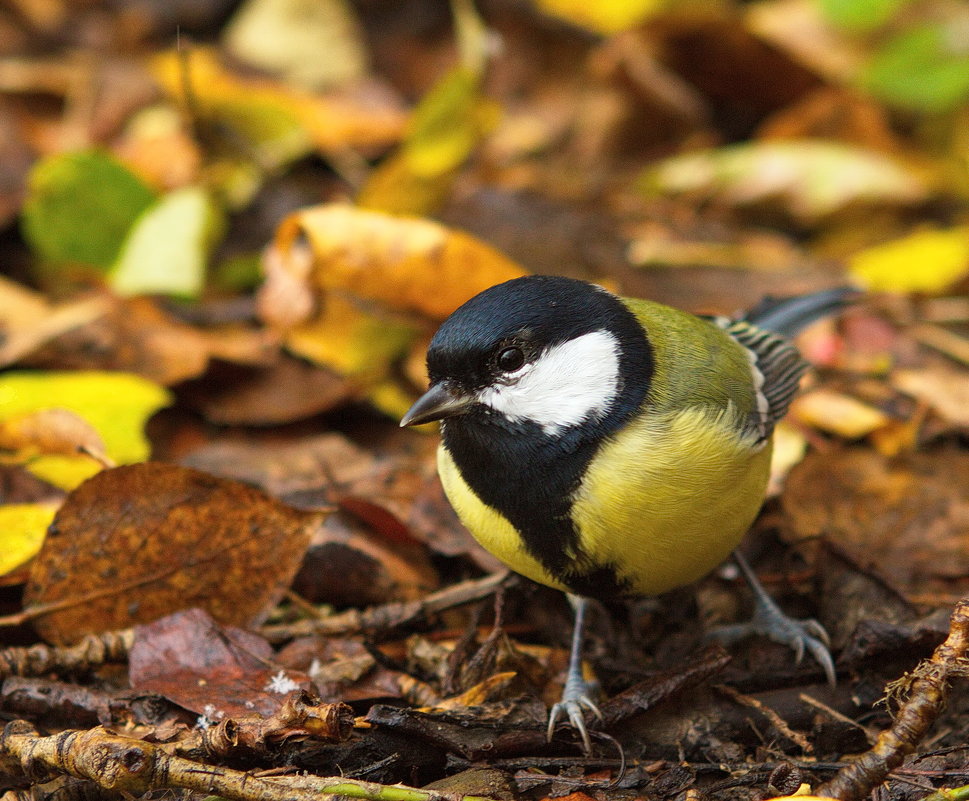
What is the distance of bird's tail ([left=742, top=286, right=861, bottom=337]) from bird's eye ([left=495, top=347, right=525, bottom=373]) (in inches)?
47.7

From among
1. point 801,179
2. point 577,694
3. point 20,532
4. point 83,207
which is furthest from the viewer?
point 801,179

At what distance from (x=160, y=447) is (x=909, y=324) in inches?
99.0

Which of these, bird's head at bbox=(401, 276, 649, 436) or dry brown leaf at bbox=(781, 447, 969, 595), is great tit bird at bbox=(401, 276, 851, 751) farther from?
dry brown leaf at bbox=(781, 447, 969, 595)

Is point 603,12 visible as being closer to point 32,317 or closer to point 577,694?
point 32,317

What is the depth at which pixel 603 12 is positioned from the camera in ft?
16.0

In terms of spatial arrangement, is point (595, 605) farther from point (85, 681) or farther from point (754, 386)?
point (85, 681)

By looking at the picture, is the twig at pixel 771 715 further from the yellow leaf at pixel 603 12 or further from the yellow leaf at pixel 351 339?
the yellow leaf at pixel 603 12

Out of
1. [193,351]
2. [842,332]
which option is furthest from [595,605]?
[842,332]

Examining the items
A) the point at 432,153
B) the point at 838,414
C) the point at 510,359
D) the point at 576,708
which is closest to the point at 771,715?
the point at 576,708

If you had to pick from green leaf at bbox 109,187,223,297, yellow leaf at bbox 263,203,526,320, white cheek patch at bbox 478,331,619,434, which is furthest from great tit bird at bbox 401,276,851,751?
green leaf at bbox 109,187,223,297

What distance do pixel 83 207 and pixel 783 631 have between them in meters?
2.54

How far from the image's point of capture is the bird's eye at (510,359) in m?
2.11

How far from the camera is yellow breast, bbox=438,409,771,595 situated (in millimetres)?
2055

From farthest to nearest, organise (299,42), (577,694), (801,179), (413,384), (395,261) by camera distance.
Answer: (299,42), (801,179), (413,384), (395,261), (577,694)
